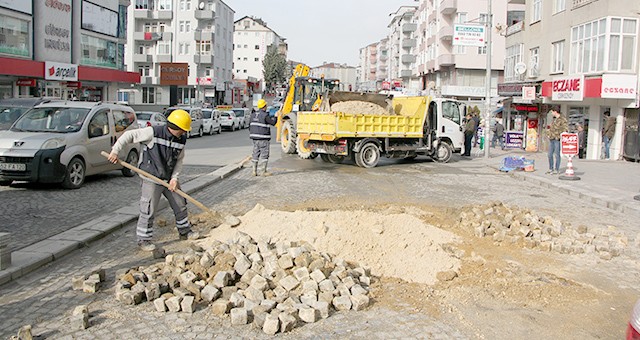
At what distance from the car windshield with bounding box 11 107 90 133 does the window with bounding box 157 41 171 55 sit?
64435mm

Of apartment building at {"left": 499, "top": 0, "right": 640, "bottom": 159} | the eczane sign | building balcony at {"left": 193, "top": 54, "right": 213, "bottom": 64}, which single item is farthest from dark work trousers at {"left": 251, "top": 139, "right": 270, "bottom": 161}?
building balcony at {"left": 193, "top": 54, "right": 213, "bottom": 64}

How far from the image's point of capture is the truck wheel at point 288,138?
70.1 feet

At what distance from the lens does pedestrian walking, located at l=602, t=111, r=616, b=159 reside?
23125 millimetres

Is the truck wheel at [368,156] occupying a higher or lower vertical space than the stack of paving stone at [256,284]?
higher

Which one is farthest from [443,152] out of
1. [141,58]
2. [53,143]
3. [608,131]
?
[141,58]

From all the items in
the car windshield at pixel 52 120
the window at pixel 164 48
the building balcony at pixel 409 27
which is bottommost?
the car windshield at pixel 52 120

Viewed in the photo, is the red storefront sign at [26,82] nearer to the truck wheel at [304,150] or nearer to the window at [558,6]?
the truck wheel at [304,150]

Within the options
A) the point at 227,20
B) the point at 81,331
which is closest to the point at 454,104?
the point at 81,331

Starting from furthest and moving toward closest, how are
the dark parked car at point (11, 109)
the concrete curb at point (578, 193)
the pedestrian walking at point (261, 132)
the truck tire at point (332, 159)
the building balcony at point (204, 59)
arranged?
the building balcony at point (204, 59)
the truck tire at point (332, 159)
the dark parked car at point (11, 109)
the pedestrian walking at point (261, 132)
the concrete curb at point (578, 193)

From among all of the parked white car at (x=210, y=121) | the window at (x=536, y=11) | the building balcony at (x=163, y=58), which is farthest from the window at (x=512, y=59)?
the building balcony at (x=163, y=58)

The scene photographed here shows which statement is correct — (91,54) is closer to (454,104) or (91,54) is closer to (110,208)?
(454,104)

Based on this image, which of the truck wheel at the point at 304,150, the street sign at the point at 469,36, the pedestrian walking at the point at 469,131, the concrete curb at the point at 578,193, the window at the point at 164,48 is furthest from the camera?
the window at the point at 164,48

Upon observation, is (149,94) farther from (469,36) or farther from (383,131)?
(383,131)

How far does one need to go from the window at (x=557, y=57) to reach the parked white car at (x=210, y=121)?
2004 cm
